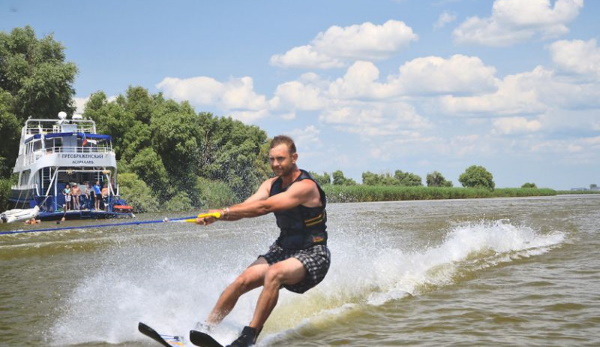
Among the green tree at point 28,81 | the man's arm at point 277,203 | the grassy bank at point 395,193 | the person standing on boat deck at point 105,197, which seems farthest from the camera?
the grassy bank at point 395,193

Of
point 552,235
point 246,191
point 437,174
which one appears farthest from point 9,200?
point 437,174

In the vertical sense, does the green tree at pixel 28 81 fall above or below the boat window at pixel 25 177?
above

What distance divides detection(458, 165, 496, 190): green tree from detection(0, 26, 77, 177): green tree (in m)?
87.9

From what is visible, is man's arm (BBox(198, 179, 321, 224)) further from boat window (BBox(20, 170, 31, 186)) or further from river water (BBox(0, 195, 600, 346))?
boat window (BBox(20, 170, 31, 186))

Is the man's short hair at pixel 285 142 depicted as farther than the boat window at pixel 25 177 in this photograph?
No

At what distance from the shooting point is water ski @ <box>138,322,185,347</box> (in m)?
5.64

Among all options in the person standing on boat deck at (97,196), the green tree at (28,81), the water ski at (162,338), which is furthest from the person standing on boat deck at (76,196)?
the water ski at (162,338)

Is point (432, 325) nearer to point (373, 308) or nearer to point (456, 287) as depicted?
point (373, 308)

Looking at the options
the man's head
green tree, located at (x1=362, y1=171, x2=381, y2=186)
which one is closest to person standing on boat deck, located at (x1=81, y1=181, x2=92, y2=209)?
the man's head

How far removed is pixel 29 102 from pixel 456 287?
155 ft

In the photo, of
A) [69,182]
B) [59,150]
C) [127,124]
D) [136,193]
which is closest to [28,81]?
[127,124]

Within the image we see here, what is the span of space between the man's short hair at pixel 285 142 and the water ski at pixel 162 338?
205 centimetres

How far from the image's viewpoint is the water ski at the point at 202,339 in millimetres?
5609

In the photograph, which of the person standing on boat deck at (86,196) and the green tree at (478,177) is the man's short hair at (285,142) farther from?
the green tree at (478,177)
